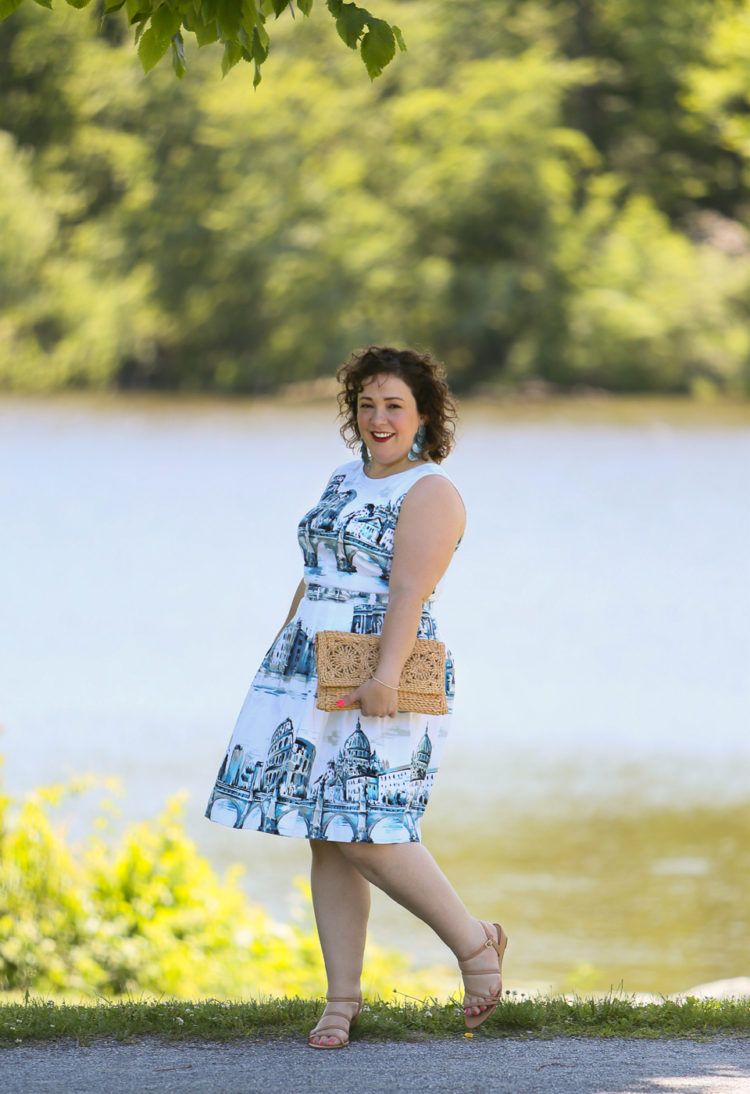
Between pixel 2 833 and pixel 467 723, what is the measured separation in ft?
29.9

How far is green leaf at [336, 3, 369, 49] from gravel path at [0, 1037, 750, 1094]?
251 cm

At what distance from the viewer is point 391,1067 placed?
10.9ft

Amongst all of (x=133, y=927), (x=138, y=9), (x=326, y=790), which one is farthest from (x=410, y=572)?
(x=133, y=927)

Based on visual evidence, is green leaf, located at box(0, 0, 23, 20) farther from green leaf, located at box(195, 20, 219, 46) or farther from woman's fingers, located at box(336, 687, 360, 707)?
woman's fingers, located at box(336, 687, 360, 707)

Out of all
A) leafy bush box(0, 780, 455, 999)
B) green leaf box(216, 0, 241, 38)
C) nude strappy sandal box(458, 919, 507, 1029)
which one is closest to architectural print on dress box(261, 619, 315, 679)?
nude strappy sandal box(458, 919, 507, 1029)

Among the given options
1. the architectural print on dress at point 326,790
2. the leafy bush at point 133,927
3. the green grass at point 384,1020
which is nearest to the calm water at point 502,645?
the leafy bush at point 133,927

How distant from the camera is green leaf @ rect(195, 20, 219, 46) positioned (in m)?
4.00

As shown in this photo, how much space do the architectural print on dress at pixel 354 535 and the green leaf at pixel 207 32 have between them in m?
1.41

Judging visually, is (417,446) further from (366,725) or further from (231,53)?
(231,53)

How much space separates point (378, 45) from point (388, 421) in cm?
112

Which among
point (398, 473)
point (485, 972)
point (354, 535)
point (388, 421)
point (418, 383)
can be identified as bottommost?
point (485, 972)

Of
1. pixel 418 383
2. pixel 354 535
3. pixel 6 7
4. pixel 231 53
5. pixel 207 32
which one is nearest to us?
pixel 354 535

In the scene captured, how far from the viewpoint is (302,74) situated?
1578 inches

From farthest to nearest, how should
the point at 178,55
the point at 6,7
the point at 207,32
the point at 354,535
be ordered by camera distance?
the point at 178,55 < the point at 207,32 < the point at 6,7 < the point at 354,535
